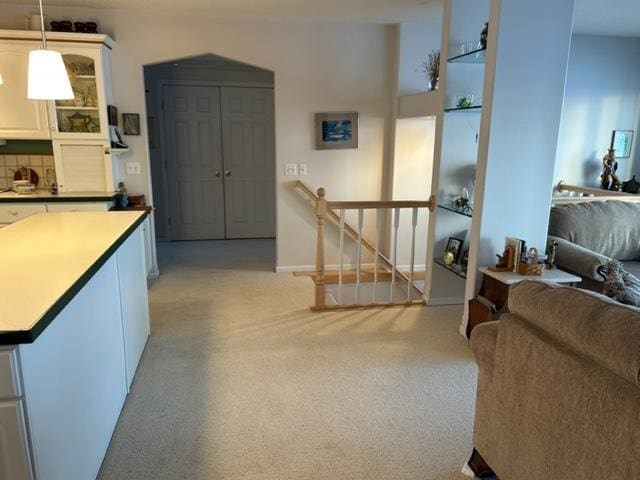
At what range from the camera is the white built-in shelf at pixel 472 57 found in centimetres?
315

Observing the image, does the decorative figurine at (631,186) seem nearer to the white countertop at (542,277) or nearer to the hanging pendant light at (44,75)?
the white countertop at (542,277)

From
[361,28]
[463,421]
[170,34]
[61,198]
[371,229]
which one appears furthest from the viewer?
[371,229]

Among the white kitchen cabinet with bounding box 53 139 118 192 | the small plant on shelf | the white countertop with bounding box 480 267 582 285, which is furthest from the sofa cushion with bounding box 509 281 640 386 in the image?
the white kitchen cabinet with bounding box 53 139 118 192

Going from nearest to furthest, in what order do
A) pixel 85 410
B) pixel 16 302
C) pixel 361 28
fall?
1. pixel 16 302
2. pixel 85 410
3. pixel 361 28

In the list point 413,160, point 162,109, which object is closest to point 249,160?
point 162,109

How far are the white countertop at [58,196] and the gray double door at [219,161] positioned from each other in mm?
2155

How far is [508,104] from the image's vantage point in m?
2.93

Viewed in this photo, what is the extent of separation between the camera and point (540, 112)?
2996 millimetres

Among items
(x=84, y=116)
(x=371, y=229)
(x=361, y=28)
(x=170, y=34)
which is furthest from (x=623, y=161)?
(x=84, y=116)

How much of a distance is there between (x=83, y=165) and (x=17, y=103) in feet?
2.33

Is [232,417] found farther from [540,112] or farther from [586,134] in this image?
[586,134]

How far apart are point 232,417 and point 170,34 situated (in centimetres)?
360

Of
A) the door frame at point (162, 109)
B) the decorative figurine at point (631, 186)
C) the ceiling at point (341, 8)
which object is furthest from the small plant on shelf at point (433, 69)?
the decorative figurine at point (631, 186)

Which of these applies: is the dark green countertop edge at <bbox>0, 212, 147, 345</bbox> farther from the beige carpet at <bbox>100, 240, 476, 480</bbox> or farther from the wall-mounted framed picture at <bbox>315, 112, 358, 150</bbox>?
the wall-mounted framed picture at <bbox>315, 112, 358, 150</bbox>
